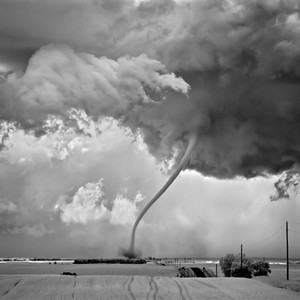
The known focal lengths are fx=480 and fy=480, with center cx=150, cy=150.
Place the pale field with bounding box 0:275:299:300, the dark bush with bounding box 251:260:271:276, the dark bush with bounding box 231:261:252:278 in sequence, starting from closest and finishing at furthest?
the pale field with bounding box 0:275:299:300 < the dark bush with bounding box 231:261:252:278 < the dark bush with bounding box 251:260:271:276

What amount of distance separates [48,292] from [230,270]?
57852 millimetres

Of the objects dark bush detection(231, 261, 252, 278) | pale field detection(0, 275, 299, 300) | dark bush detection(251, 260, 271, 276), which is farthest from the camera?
dark bush detection(251, 260, 271, 276)

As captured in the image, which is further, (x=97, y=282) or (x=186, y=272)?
(x=186, y=272)

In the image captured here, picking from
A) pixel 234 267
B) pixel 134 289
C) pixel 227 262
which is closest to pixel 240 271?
pixel 234 267

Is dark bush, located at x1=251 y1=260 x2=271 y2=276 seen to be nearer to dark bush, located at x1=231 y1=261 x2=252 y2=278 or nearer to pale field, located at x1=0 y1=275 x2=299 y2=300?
dark bush, located at x1=231 y1=261 x2=252 y2=278

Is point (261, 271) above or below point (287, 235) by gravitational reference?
below

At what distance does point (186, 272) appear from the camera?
256 feet

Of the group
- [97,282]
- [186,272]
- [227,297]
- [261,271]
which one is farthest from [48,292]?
[261,271]

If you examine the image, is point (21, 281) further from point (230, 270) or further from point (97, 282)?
point (230, 270)

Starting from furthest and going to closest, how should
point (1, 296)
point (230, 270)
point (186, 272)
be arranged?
point (230, 270), point (186, 272), point (1, 296)

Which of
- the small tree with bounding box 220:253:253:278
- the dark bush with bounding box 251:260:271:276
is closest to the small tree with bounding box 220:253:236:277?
the small tree with bounding box 220:253:253:278

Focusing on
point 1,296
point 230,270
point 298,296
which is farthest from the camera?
point 230,270

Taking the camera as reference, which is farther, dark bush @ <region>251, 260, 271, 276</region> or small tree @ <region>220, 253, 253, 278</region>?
dark bush @ <region>251, 260, 271, 276</region>

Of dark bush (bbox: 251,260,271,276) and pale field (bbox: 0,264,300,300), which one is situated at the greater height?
pale field (bbox: 0,264,300,300)
